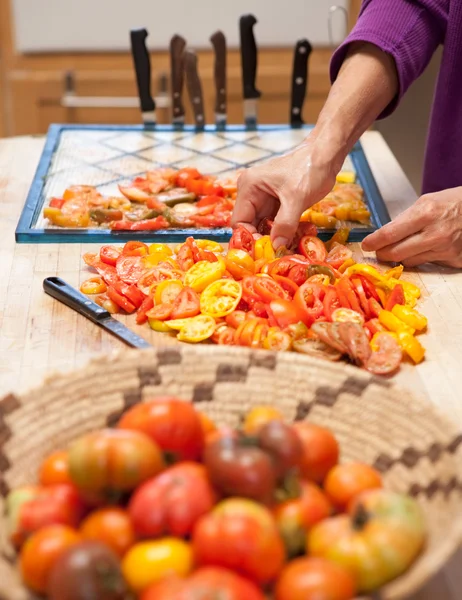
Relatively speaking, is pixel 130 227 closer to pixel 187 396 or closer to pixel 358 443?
pixel 187 396

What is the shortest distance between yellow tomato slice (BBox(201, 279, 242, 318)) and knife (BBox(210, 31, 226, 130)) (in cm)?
124

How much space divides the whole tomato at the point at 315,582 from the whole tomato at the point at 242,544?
20 millimetres

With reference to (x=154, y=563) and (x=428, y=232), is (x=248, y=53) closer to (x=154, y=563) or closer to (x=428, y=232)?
(x=428, y=232)

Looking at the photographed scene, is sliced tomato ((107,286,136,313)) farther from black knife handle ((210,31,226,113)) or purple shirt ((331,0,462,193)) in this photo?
black knife handle ((210,31,226,113))

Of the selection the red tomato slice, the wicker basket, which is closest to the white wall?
the red tomato slice

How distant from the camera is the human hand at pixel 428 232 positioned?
1782 mm

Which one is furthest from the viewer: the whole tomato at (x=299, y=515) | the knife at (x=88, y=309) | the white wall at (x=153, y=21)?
the white wall at (x=153, y=21)

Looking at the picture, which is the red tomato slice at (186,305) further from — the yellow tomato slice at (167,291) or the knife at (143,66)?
the knife at (143,66)

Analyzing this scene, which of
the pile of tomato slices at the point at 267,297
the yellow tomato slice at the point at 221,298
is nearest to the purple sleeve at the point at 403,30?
the pile of tomato slices at the point at 267,297

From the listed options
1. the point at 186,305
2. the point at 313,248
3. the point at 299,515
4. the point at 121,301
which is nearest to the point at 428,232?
the point at 313,248

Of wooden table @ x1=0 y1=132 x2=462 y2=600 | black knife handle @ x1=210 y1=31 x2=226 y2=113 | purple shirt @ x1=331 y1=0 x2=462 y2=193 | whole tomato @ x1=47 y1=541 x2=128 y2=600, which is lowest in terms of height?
wooden table @ x1=0 y1=132 x2=462 y2=600

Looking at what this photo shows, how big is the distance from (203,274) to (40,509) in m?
0.88

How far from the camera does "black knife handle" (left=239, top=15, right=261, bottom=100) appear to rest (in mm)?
2617

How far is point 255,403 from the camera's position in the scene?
1.10 metres
